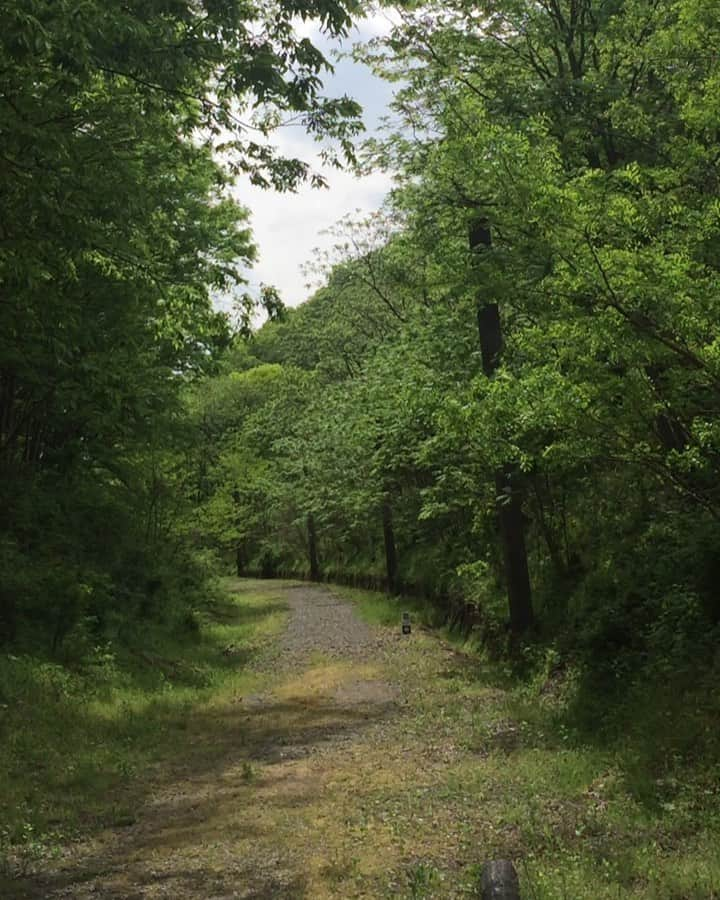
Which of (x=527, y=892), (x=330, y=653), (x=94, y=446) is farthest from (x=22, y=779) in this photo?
(x=330, y=653)

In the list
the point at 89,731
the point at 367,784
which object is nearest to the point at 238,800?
the point at 367,784

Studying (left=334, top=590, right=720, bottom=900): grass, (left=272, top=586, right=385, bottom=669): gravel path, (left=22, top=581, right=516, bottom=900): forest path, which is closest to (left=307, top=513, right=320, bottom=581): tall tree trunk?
(left=272, top=586, right=385, bottom=669): gravel path

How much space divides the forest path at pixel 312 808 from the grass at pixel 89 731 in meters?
0.37

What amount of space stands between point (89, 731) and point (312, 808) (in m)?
4.40

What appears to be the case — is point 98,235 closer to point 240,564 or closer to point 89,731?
point 89,731

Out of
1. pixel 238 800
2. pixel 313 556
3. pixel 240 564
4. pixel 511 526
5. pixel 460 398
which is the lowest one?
pixel 238 800

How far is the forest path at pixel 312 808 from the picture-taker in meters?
6.31

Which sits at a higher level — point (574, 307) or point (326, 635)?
point (574, 307)

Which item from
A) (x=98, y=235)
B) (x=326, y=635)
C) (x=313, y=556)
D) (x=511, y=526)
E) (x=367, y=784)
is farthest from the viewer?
(x=313, y=556)

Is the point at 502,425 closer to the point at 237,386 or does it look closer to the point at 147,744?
the point at 147,744

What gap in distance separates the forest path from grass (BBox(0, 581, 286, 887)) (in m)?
0.37

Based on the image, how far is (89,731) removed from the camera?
436 inches

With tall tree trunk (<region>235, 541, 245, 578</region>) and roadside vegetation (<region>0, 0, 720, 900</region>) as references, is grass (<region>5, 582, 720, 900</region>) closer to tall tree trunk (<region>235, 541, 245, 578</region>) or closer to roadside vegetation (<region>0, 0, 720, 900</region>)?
roadside vegetation (<region>0, 0, 720, 900</region>)

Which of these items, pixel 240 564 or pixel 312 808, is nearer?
pixel 312 808
